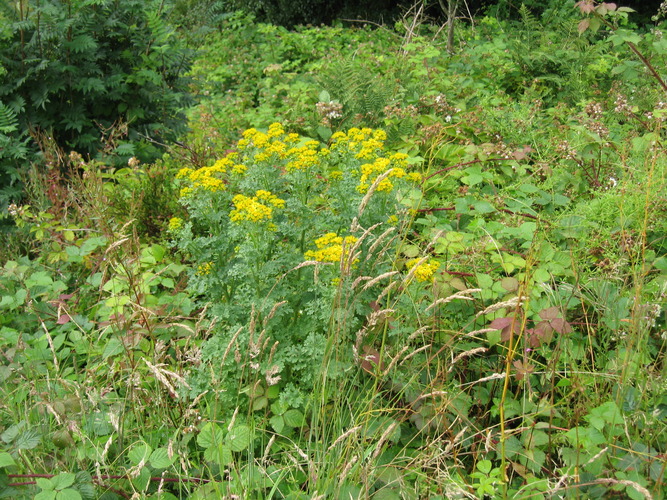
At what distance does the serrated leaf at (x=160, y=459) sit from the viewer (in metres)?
1.73

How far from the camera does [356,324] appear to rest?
228 cm

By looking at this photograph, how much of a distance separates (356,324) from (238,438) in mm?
692

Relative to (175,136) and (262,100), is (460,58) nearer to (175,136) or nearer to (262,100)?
(262,100)

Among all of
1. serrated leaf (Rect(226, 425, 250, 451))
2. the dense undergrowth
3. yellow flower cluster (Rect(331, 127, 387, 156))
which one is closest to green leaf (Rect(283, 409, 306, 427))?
the dense undergrowth

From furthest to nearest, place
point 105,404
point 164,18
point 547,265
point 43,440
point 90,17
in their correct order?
point 164,18 → point 90,17 → point 547,265 → point 105,404 → point 43,440

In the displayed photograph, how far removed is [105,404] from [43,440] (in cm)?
31

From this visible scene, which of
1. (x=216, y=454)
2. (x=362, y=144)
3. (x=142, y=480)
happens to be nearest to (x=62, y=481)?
(x=142, y=480)

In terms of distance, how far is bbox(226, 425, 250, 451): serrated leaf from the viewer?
5.77 feet

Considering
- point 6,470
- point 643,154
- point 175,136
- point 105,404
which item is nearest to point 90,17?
point 175,136

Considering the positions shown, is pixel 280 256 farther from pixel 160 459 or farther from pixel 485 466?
pixel 485 466

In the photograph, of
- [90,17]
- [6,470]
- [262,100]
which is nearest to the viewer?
[6,470]

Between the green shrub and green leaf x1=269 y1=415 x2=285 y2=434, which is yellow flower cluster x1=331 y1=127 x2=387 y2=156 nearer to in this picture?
green leaf x1=269 y1=415 x2=285 y2=434

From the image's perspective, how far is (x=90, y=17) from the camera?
3.95m

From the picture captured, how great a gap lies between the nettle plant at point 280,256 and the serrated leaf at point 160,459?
12.5 inches
